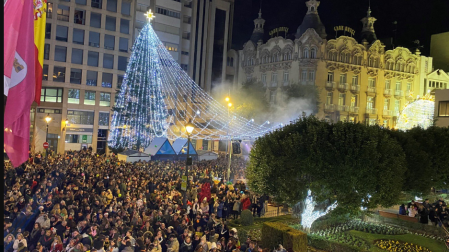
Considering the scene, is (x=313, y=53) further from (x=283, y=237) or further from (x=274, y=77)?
(x=283, y=237)

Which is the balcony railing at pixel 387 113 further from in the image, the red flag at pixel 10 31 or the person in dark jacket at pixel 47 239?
the red flag at pixel 10 31

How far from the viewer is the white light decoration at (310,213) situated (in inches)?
704

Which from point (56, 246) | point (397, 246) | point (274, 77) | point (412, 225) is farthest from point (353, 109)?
point (56, 246)

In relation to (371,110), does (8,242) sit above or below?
below

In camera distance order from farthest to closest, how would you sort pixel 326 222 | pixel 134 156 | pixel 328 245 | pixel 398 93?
pixel 398 93 < pixel 134 156 < pixel 326 222 < pixel 328 245

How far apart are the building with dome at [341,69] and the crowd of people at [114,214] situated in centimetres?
3303

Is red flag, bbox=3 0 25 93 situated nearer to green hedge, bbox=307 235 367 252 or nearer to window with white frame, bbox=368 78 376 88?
green hedge, bbox=307 235 367 252

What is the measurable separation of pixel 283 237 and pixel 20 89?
37.9 ft

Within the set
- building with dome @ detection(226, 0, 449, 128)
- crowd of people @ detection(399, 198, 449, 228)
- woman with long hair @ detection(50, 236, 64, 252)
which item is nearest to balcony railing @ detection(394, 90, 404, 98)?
building with dome @ detection(226, 0, 449, 128)

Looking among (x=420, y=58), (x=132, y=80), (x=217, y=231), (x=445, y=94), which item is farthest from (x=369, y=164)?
(x=420, y=58)

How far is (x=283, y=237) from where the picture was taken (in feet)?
48.7

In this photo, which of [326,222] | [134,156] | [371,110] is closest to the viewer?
[326,222]

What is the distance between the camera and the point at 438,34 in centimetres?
6028

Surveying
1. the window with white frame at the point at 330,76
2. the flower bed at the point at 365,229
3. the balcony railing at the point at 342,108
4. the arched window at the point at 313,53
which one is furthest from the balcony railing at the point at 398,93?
the flower bed at the point at 365,229
